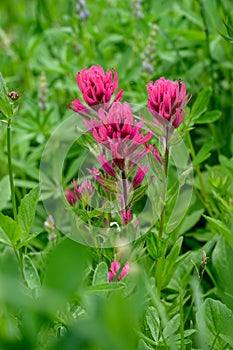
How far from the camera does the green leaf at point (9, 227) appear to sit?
1.02 meters

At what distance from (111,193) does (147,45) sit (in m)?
0.88

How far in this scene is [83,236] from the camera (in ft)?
3.71

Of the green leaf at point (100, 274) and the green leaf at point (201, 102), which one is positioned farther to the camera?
the green leaf at point (201, 102)

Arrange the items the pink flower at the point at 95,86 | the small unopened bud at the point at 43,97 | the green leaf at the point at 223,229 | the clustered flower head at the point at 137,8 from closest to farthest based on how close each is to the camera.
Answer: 1. the pink flower at the point at 95,86
2. the green leaf at the point at 223,229
3. the small unopened bud at the point at 43,97
4. the clustered flower head at the point at 137,8

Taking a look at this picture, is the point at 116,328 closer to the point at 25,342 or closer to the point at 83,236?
the point at 25,342

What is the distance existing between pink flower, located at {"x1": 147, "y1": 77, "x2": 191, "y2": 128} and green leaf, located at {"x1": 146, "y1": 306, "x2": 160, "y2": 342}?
0.31 metres

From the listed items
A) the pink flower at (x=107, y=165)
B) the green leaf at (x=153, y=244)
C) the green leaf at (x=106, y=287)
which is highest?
the pink flower at (x=107, y=165)

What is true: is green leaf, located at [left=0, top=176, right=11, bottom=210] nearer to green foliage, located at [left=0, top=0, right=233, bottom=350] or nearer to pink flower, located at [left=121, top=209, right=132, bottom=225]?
green foliage, located at [left=0, top=0, right=233, bottom=350]

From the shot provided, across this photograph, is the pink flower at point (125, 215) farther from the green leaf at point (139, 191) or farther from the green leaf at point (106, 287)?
the green leaf at point (106, 287)

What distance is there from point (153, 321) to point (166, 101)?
0.36 meters

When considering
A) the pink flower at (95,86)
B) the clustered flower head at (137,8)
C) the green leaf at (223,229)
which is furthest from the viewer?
the clustered flower head at (137,8)

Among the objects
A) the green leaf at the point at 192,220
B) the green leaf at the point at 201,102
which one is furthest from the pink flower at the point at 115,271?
the green leaf at the point at 201,102

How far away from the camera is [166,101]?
994 millimetres

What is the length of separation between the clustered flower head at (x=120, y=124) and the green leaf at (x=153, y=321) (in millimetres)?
154
